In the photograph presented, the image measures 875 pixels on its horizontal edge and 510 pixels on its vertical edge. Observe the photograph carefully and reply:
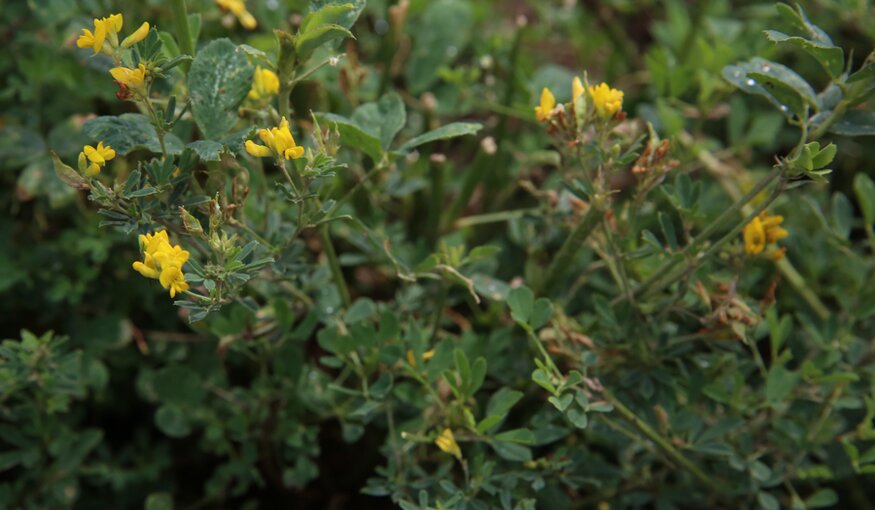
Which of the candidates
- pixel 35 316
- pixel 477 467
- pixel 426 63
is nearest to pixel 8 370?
Result: pixel 35 316

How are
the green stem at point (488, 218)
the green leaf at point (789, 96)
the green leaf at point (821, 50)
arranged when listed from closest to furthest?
the green leaf at point (821, 50) < the green leaf at point (789, 96) < the green stem at point (488, 218)

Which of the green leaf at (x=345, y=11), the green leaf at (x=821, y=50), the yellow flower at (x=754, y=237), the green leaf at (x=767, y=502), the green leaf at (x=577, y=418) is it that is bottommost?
the green leaf at (x=767, y=502)

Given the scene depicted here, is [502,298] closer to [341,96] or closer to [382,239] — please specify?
[382,239]

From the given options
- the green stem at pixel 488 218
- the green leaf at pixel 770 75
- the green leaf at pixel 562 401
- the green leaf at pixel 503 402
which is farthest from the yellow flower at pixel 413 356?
the green leaf at pixel 770 75

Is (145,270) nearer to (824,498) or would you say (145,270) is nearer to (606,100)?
(606,100)

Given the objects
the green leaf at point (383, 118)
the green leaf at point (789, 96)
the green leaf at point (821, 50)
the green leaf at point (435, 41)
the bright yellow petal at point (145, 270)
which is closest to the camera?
the bright yellow petal at point (145, 270)

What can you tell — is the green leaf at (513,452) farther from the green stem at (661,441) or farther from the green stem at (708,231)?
the green stem at (708,231)
